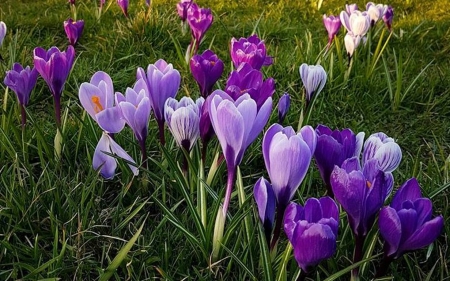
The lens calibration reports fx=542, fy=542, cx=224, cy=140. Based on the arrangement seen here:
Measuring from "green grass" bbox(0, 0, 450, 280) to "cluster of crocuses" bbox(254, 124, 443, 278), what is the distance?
79 millimetres

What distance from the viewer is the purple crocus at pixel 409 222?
38.4 inches

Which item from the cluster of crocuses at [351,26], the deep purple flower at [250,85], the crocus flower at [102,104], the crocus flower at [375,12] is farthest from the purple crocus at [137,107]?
the crocus flower at [375,12]

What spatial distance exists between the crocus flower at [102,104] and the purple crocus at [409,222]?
2.23ft

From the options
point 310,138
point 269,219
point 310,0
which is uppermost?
point 310,138

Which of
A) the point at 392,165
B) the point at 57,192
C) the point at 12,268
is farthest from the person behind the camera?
the point at 57,192

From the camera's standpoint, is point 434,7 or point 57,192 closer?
point 57,192

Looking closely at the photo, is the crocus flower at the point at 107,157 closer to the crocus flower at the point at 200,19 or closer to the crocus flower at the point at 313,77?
the crocus flower at the point at 313,77

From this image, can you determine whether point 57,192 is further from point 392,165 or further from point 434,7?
point 434,7

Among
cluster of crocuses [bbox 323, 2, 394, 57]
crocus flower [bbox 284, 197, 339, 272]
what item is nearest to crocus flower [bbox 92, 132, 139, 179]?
crocus flower [bbox 284, 197, 339, 272]

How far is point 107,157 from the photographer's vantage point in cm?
Result: 145

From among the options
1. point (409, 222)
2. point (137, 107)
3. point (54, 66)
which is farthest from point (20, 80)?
point (409, 222)

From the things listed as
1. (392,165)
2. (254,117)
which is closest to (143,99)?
(254,117)

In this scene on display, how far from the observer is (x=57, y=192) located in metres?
1.38

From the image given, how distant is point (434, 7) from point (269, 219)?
3010 millimetres
